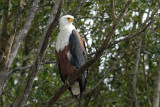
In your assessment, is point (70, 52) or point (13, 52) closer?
point (70, 52)

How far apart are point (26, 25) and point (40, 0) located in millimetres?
845

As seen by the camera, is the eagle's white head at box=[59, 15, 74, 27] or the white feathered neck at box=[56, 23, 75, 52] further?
the eagle's white head at box=[59, 15, 74, 27]

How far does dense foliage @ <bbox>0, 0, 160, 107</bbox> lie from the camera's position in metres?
6.02

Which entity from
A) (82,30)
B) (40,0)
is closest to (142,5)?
(82,30)

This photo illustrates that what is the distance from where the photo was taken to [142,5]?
19.5ft

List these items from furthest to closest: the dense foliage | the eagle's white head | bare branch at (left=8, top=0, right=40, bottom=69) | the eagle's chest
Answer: the dense foliage, bare branch at (left=8, top=0, right=40, bottom=69), the eagle's white head, the eagle's chest

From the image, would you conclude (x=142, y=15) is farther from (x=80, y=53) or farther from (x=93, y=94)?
(x=80, y=53)

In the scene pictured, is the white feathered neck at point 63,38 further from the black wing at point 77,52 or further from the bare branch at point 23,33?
the bare branch at point 23,33

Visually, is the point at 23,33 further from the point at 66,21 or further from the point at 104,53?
the point at 104,53

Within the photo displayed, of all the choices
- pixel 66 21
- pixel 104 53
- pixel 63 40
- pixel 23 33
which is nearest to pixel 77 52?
pixel 63 40

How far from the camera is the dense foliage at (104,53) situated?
19.8 ft

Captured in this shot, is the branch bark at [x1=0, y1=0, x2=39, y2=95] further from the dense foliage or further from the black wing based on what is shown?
the black wing

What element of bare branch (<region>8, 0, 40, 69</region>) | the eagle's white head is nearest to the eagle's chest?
the eagle's white head

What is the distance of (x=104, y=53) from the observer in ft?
21.9
